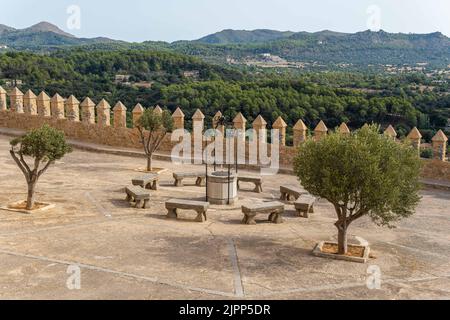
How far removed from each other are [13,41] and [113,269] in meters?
89.7

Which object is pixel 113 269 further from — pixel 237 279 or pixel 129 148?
pixel 129 148

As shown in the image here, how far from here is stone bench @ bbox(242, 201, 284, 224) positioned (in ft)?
32.7

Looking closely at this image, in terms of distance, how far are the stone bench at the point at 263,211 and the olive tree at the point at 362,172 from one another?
1.66 metres

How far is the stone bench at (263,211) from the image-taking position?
9973 mm

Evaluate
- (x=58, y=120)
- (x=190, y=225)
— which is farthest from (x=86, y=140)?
(x=190, y=225)

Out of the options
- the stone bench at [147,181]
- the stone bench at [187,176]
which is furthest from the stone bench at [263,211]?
the stone bench at [187,176]

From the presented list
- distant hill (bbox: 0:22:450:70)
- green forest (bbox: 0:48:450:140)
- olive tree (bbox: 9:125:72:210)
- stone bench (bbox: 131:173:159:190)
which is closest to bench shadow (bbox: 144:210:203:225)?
stone bench (bbox: 131:173:159:190)

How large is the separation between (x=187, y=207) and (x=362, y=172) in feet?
11.3

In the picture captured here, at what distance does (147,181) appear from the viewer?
12.1 m

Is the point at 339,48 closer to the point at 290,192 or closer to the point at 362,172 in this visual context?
the point at 290,192

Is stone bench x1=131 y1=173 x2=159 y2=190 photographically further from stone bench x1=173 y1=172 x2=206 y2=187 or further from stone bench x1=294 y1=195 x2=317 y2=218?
stone bench x1=294 y1=195 x2=317 y2=218

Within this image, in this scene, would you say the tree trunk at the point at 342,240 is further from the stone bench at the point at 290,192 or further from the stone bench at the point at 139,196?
the stone bench at the point at 139,196

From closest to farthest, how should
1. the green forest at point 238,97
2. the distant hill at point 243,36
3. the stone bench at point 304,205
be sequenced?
the stone bench at point 304,205 → the green forest at point 238,97 → the distant hill at point 243,36
